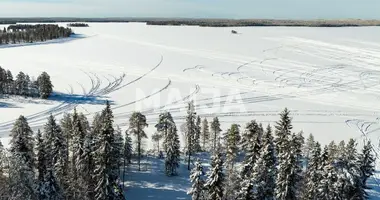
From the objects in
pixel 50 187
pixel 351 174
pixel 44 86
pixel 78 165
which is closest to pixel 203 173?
pixel 78 165

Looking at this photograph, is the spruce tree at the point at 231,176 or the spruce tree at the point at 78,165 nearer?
the spruce tree at the point at 78,165

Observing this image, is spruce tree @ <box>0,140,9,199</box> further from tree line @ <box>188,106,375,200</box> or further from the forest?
tree line @ <box>188,106,375,200</box>

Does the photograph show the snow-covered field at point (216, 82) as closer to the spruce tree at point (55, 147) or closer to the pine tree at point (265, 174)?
the spruce tree at point (55, 147)

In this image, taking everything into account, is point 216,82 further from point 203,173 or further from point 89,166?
point 89,166

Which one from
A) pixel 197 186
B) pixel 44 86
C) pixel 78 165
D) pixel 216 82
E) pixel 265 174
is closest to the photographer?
pixel 265 174

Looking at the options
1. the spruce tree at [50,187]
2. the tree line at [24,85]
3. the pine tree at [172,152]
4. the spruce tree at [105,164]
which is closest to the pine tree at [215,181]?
the spruce tree at [105,164]

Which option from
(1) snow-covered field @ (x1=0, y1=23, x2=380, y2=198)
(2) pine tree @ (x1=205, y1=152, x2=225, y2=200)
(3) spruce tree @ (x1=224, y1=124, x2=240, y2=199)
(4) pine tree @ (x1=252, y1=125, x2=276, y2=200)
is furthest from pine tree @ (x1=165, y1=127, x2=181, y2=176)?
(2) pine tree @ (x1=205, y1=152, x2=225, y2=200)
